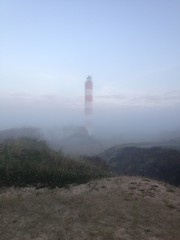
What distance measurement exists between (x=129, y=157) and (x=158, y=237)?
23422 millimetres

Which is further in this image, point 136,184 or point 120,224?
point 136,184

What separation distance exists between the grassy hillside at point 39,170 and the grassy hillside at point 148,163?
31.3 feet

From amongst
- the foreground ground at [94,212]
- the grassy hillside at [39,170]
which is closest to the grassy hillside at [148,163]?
the grassy hillside at [39,170]

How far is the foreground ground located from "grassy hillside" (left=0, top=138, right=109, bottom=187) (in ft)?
2.54

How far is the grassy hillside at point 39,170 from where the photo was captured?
39.4 ft

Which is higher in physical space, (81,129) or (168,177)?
(81,129)

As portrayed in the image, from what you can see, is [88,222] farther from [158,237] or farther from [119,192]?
[119,192]

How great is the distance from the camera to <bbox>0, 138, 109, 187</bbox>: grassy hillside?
39.4 feet

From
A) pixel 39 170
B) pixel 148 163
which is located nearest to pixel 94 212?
pixel 39 170

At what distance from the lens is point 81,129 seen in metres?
73.3

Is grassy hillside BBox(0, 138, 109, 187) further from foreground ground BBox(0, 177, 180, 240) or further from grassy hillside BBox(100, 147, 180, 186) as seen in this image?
grassy hillside BBox(100, 147, 180, 186)

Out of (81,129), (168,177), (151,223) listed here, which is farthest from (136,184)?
(81,129)

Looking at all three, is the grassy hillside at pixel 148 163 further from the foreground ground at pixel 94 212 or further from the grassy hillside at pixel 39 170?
the foreground ground at pixel 94 212

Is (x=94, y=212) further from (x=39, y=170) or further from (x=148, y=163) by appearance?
(x=148, y=163)
